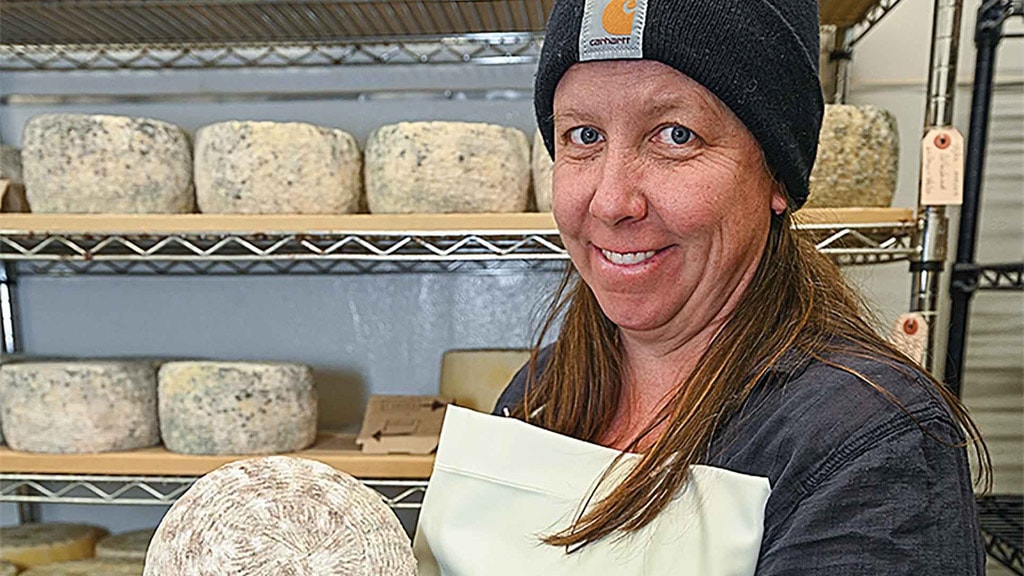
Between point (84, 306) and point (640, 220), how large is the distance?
1299 mm

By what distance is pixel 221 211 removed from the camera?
1.21 metres

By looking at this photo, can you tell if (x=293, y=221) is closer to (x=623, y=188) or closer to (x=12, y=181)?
(x=12, y=181)

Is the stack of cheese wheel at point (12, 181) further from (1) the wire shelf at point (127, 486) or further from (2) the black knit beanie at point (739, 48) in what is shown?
(2) the black knit beanie at point (739, 48)

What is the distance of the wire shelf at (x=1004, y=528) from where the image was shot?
1094 millimetres

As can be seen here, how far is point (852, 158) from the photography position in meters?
1.10

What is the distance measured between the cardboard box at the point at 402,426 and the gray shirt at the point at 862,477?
733 millimetres

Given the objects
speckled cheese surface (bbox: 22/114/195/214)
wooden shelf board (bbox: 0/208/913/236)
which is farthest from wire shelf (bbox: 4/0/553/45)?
wooden shelf board (bbox: 0/208/913/236)

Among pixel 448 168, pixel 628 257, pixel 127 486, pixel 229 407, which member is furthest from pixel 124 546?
pixel 628 257

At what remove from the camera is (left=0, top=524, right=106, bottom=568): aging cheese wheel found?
1351mm

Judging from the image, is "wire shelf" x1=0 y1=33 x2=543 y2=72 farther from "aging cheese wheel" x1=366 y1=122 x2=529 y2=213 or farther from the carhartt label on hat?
the carhartt label on hat

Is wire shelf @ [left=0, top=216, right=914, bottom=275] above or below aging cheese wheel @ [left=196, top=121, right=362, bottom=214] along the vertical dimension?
below

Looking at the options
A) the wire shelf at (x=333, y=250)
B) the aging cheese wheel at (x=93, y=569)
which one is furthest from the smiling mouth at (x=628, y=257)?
the aging cheese wheel at (x=93, y=569)

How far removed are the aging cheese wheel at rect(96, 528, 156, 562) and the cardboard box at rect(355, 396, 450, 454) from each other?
40 cm

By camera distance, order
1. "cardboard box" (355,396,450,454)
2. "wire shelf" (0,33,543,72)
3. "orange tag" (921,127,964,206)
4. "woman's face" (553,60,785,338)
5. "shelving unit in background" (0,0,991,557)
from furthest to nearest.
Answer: "wire shelf" (0,33,543,72) < "cardboard box" (355,396,450,454) < "shelving unit in background" (0,0,991,557) < "orange tag" (921,127,964,206) < "woman's face" (553,60,785,338)
